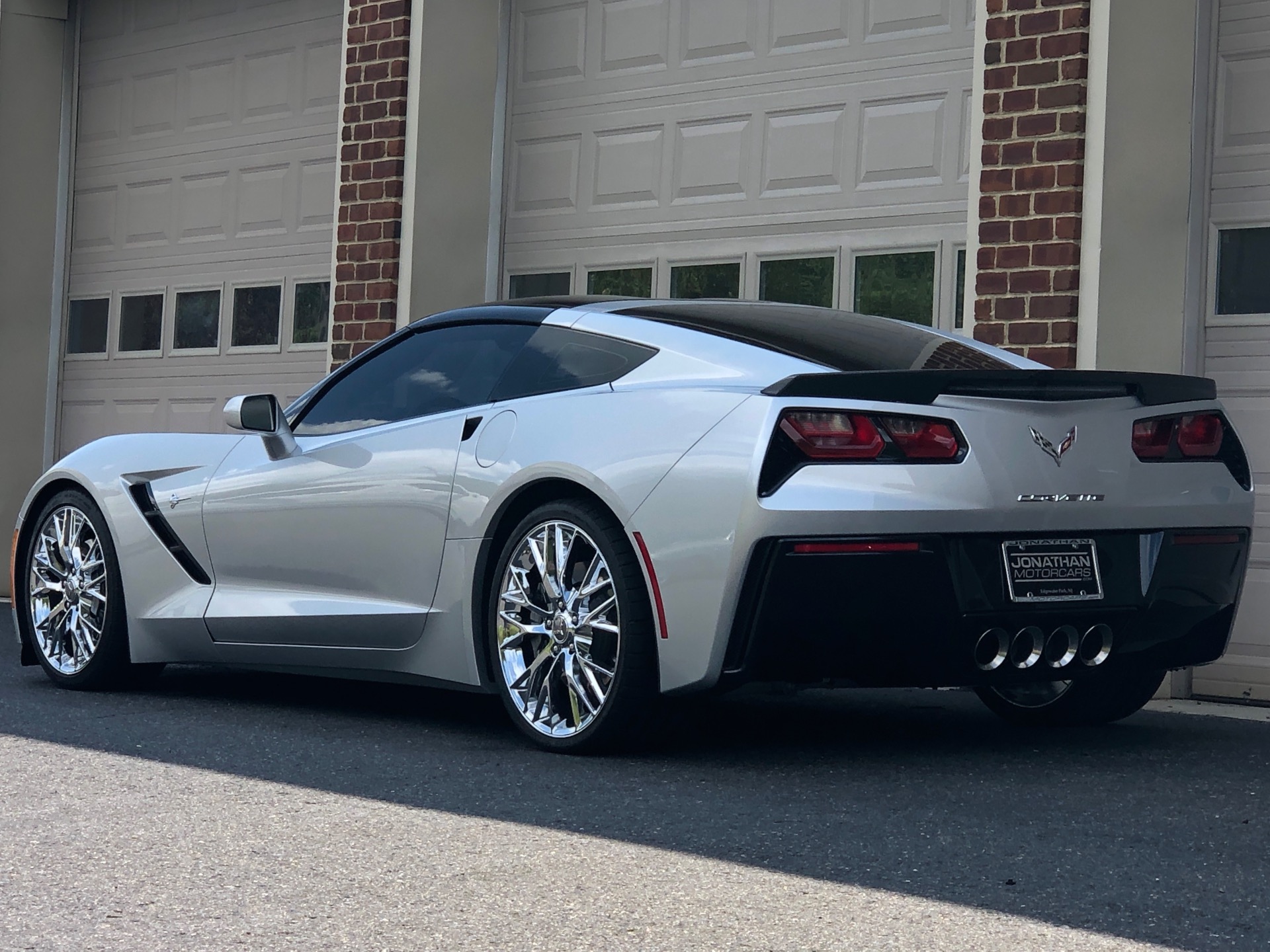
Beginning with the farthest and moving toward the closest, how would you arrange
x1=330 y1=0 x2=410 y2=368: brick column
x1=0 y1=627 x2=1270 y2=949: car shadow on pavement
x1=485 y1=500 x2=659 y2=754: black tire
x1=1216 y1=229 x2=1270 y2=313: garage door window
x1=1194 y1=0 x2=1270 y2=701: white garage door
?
x1=330 y1=0 x2=410 y2=368: brick column → x1=1216 y1=229 x2=1270 y2=313: garage door window → x1=1194 y1=0 x2=1270 y2=701: white garage door → x1=485 y1=500 x2=659 y2=754: black tire → x1=0 y1=627 x2=1270 y2=949: car shadow on pavement

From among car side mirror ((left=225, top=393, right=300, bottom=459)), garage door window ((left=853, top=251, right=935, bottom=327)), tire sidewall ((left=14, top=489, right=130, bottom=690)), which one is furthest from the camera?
garage door window ((left=853, top=251, right=935, bottom=327))

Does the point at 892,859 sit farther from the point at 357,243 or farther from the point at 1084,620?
the point at 357,243

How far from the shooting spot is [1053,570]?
506cm

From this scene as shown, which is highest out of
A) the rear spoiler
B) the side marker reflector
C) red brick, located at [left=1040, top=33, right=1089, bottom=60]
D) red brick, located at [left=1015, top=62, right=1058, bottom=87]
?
red brick, located at [left=1040, top=33, right=1089, bottom=60]

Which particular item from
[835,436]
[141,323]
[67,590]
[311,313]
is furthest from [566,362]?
[141,323]

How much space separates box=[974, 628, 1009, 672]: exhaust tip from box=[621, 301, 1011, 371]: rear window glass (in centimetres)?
71

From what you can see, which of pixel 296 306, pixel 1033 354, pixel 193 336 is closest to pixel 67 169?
pixel 193 336

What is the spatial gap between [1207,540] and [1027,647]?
686 millimetres

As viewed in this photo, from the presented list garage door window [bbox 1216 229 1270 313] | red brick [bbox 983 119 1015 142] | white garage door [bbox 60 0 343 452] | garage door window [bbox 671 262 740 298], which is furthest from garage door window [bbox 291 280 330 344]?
garage door window [bbox 1216 229 1270 313]

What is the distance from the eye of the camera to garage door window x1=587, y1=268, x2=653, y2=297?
974 cm

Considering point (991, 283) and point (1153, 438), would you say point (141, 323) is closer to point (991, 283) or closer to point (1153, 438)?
point (991, 283)

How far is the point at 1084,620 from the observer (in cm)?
513

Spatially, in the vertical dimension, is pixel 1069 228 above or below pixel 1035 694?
above

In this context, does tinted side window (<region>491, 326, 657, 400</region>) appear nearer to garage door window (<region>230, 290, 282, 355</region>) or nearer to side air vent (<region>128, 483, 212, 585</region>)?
side air vent (<region>128, 483, 212, 585</region>)
